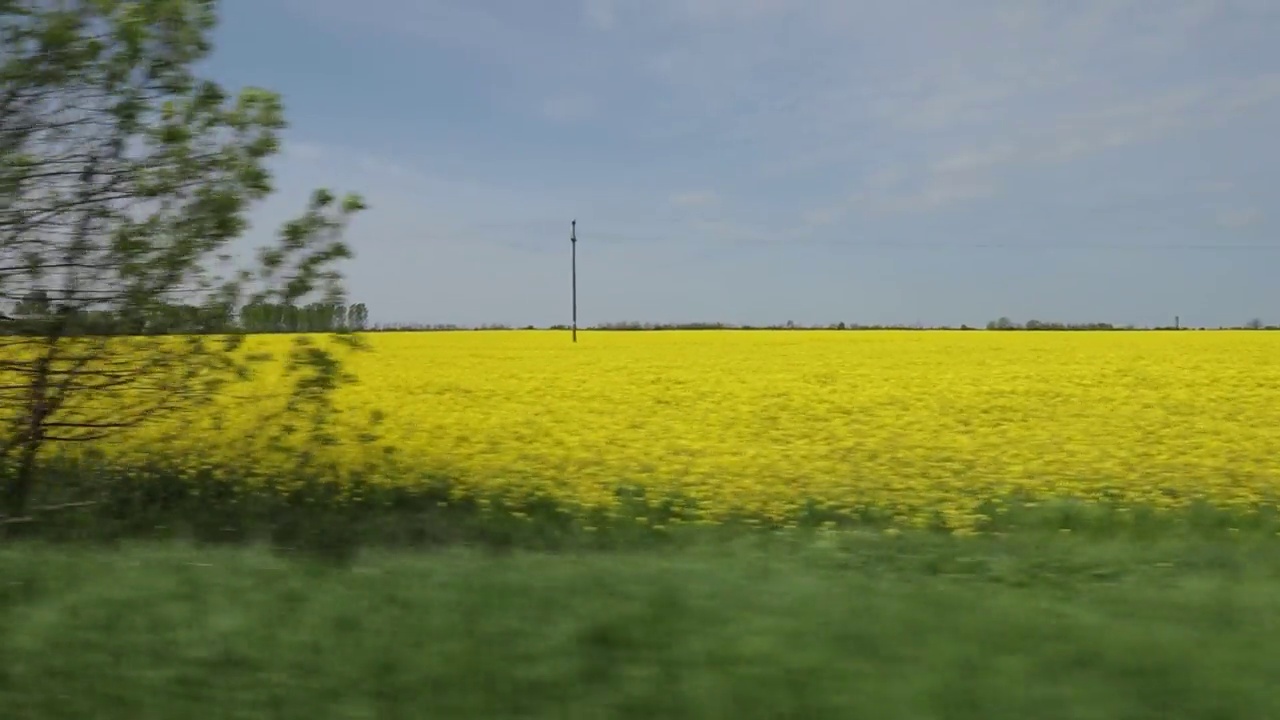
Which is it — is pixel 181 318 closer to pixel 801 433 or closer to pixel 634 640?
pixel 634 640

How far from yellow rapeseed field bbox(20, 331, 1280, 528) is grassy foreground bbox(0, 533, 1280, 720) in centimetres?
298

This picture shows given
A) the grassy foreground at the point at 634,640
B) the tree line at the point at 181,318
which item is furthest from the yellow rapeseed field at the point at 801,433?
the grassy foreground at the point at 634,640

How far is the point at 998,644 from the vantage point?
4.20 metres

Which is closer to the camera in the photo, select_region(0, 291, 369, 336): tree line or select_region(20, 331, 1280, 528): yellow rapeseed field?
select_region(0, 291, 369, 336): tree line

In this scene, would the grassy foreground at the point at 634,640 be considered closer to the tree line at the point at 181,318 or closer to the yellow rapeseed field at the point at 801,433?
the tree line at the point at 181,318

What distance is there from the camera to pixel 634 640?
4355 millimetres

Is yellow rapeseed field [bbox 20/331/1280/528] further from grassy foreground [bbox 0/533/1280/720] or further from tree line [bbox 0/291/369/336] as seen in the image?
grassy foreground [bbox 0/533/1280/720]

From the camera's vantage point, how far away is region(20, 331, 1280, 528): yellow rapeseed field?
9.41 m

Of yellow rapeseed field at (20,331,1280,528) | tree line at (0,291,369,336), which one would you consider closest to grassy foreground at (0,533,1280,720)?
tree line at (0,291,369,336)

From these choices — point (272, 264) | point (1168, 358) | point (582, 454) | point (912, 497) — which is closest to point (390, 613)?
point (272, 264)

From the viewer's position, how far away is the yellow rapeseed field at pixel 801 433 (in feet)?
30.9

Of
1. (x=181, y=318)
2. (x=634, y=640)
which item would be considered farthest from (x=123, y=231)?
(x=634, y=640)

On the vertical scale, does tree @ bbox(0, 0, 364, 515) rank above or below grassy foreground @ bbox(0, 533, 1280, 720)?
above

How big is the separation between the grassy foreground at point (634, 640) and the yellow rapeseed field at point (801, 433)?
2981 millimetres
